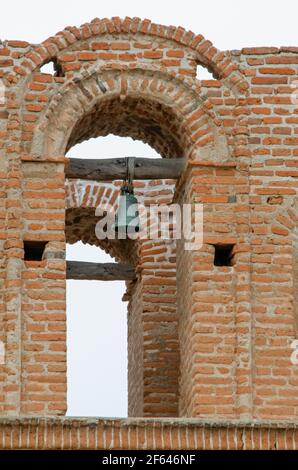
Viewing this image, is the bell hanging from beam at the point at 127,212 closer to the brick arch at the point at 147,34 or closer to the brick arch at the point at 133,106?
the brick arch at the point at 133,106

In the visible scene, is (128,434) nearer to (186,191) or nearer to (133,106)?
(186,191)

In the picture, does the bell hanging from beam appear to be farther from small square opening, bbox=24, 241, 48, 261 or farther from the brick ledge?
the brick ledge

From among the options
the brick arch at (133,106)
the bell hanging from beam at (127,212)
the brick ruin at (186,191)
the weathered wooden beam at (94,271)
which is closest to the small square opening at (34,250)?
the brick ruin at (186,191)

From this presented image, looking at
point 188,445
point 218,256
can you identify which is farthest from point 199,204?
point 188,445

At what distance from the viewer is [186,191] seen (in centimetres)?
2861

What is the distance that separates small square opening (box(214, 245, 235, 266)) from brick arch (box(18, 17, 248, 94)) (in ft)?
4.69

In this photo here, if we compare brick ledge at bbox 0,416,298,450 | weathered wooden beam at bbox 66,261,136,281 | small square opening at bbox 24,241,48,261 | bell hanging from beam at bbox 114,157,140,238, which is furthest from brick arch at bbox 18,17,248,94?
brick ledge at bbox 0,416,298,450

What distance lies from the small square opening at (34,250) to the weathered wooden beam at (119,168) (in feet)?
2.66

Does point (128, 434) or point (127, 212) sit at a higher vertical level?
point (127, 212)

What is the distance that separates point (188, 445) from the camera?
26812mm

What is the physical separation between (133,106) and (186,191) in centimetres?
89

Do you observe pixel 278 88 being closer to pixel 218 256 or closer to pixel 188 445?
pixel 218 256

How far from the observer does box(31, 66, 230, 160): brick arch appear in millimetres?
28250

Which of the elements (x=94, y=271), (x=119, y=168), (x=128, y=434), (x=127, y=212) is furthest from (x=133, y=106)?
(x=128, y=434)
